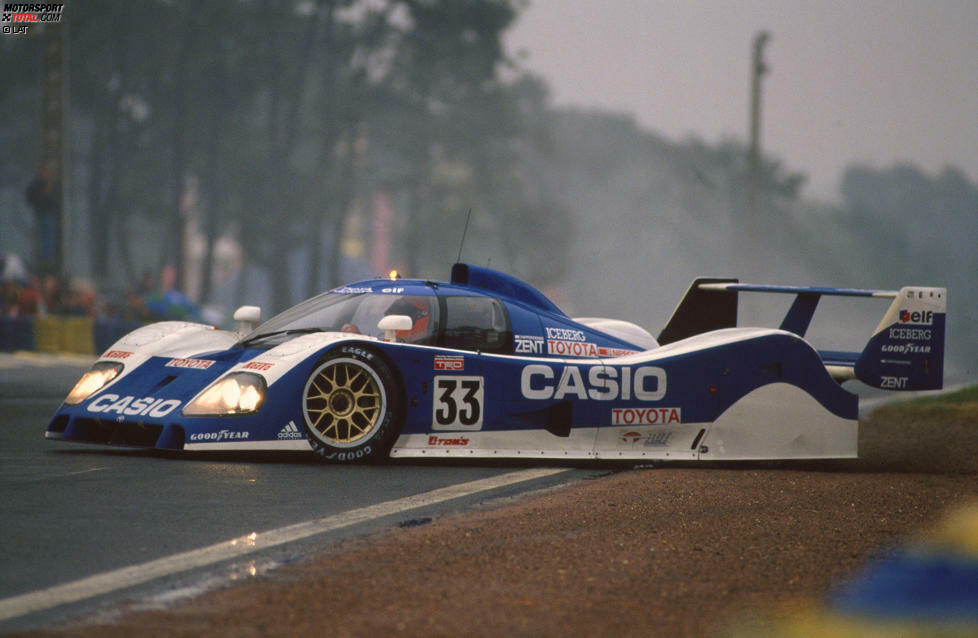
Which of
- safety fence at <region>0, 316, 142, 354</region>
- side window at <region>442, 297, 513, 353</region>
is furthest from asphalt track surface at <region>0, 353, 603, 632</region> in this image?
safety fence at <region>0, 316, 142, 354</region>

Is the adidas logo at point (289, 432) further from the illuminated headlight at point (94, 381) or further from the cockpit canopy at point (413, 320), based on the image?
the illuminated headlight at point (94, 381)

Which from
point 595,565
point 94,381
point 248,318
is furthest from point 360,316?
point 595,565

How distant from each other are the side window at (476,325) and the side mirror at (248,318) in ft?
4.93

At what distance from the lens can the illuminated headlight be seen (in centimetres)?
907

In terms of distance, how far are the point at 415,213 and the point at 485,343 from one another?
179 ft

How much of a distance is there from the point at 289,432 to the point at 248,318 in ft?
6.06

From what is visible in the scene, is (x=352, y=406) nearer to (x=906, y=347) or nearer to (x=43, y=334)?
A: (x=906, y=347)

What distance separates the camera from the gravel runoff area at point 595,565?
13.9ft

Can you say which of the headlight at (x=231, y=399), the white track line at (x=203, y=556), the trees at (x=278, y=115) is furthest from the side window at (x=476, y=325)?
the trees at (x=278, y=115)

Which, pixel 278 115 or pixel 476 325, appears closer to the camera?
pixel 476 325

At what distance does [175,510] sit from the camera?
6.44m

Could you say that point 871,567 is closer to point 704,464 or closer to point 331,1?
point 704,464

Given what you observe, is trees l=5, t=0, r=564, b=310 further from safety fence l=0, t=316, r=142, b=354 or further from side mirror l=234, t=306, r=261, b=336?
side mirror l=234, t=306, r=261, b=336

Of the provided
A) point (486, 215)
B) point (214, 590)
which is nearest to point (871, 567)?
point (214, 590)
